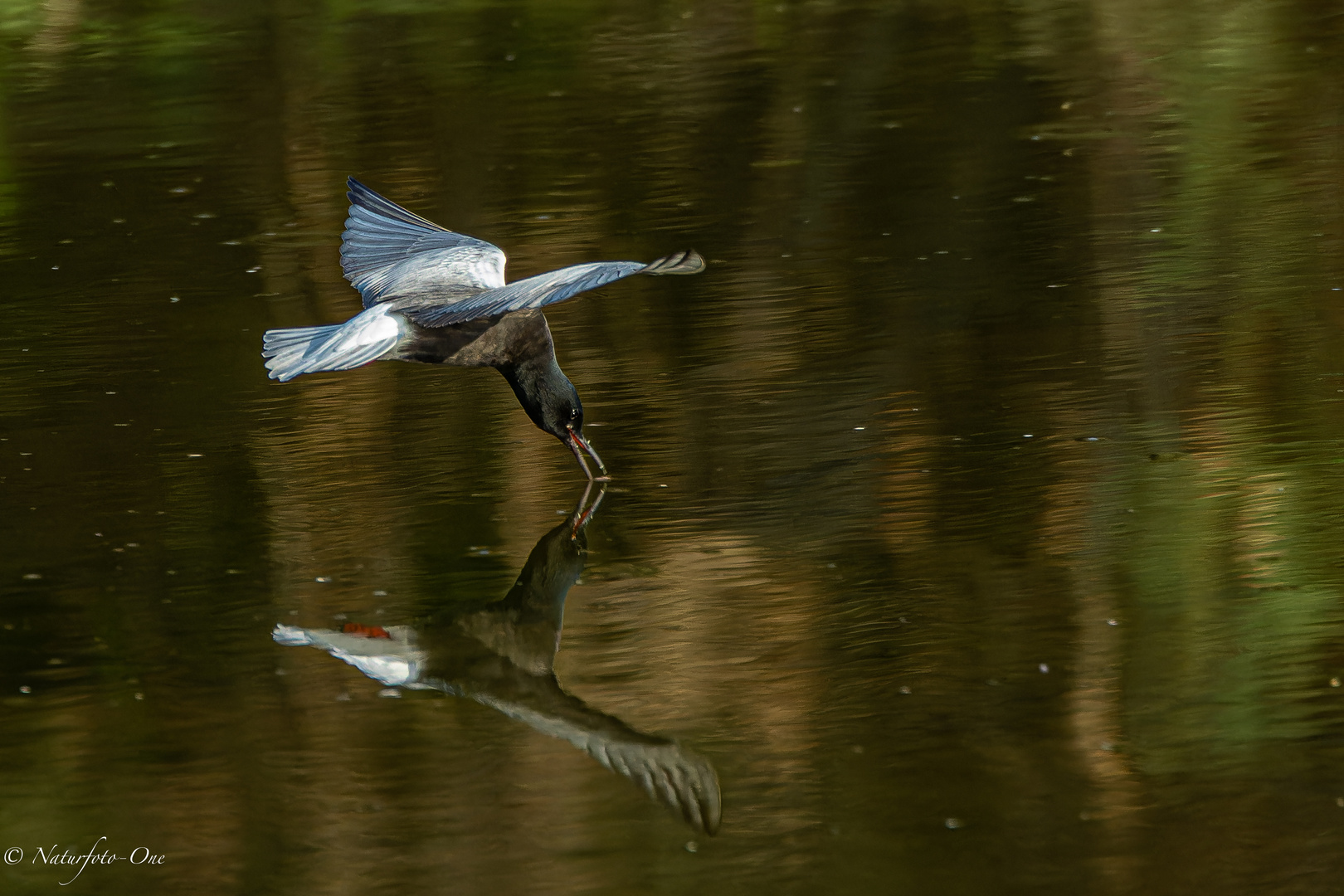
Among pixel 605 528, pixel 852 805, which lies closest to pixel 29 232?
pixel 605 528

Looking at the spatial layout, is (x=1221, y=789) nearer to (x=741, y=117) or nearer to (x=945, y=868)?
(x=945, y=868)

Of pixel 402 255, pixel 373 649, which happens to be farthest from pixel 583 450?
pixel 373 649

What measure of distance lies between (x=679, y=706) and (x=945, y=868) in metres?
0.89

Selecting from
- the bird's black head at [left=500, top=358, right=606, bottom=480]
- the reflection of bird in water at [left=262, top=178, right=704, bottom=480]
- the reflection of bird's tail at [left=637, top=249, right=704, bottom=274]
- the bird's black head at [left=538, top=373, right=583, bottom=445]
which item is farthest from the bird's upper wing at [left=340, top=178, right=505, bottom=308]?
the reflection of bird's tail at [left=637, top=249, right=704, bottom=274]

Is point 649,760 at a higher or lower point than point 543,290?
lower

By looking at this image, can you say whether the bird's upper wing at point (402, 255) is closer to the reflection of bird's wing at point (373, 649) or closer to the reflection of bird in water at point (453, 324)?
the reflection of bird in water at point (453, 324)

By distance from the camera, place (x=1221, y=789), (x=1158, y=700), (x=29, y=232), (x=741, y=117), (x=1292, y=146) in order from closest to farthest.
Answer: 1. (x=1221, y=789)
2. (x=1158, y=700)
3. (x=1292, y=146)
4. (x=29, y=232)
5. (x=741, y=117)

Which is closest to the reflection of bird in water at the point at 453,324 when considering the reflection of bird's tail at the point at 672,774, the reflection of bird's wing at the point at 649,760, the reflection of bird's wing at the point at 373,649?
the reflection of bird's wing at the point at 373,649

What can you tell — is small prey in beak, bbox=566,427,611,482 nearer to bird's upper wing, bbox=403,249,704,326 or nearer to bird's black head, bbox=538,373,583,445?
bird's black head, bbox=538,373,583,445

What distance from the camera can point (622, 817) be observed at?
362 cm

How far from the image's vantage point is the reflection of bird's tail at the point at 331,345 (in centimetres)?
495

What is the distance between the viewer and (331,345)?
507 cm

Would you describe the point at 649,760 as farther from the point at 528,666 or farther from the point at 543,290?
the point at 543,290

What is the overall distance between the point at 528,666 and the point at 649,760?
0.59 meters
